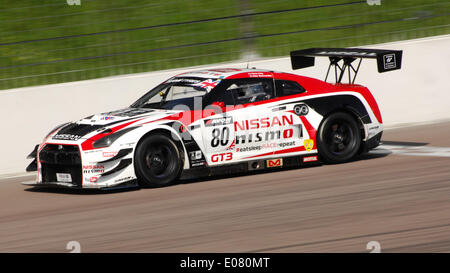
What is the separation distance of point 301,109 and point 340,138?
30.4 inches

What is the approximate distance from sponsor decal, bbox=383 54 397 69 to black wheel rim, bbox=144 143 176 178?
3.30 meters

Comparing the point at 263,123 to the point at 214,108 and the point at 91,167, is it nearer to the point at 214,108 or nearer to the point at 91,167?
the point at 214,108

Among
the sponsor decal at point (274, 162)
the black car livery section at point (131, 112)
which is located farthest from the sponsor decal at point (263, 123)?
the black car livery section at point (131, 112)

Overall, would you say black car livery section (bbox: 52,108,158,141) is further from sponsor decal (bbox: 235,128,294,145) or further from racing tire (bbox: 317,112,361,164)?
racing tire (bbox: 317,112,361,164)

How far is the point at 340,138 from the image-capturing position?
10.3m

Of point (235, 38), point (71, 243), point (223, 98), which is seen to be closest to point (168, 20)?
point (235, 38)

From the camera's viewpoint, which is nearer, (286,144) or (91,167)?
(91,167)

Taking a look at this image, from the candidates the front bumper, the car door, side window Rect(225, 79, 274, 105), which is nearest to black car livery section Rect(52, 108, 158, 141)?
the front bumper

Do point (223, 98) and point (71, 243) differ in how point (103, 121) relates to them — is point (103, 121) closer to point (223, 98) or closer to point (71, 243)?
point (223, 98)

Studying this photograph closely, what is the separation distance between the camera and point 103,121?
9344 mm

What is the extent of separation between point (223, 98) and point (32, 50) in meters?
4.48

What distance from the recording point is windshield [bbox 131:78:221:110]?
381 inches

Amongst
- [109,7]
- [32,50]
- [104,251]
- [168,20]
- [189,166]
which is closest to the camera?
[104,251]

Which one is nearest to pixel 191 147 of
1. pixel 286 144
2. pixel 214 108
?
pixel 214 108
